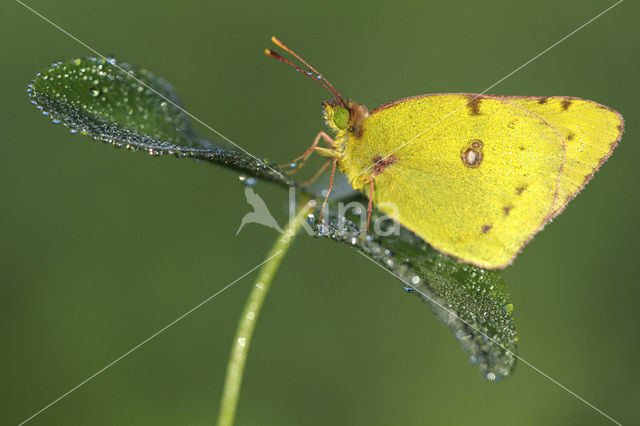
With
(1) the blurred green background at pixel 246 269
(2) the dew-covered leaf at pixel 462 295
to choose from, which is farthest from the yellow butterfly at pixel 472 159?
(1) the blurred green background at pixel 246 269

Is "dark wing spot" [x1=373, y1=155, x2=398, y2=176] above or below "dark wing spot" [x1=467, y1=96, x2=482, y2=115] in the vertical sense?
below

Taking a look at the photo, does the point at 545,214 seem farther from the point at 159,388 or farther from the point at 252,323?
the point at 159,388

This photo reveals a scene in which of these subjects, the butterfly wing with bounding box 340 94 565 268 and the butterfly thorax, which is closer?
the butterfly wing with bounding box 340 94 565 268

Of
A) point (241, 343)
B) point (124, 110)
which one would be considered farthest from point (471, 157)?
point (124, 110)

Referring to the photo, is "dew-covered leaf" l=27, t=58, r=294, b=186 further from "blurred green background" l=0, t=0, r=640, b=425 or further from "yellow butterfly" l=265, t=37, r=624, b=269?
"blurred green background" l=0, t=0, r=640, b=425

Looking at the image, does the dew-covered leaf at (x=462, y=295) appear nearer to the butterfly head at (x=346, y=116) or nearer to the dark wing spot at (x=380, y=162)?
the dark wing spot at (x=380, y=162)

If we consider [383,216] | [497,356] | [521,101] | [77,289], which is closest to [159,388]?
[77,289]

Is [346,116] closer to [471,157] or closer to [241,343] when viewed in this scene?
[471,157]

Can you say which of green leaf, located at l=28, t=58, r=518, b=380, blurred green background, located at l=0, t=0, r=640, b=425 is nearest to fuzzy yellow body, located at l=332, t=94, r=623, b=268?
green leaf, located at l=28, t=58, r=518, b=380
